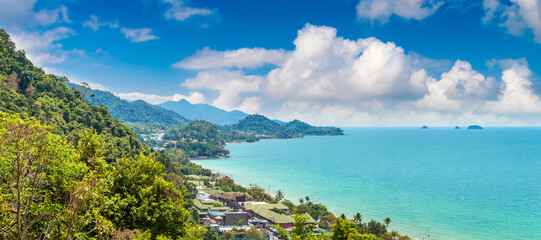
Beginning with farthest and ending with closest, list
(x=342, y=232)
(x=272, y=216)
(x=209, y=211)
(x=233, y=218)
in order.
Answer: (x=209, y=211), (x=272, y=216), (x=233, y=218), (x=342, y=232)

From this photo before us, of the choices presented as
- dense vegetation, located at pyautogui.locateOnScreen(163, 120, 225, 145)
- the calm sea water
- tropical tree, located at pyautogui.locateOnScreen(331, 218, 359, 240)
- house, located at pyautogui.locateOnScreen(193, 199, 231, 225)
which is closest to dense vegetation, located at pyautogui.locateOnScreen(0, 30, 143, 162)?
house, located at pyautogui.locateOnScreen(193, 199, 231, 225)

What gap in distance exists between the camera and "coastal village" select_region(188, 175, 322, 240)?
30.7m

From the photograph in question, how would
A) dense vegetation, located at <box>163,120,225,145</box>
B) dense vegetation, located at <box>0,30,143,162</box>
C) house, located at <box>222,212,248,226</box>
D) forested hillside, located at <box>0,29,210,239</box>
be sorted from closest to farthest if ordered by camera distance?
forested hillside, located at <box>0,29,210,239</box>, dense vegetation, located at <box>0,30,143,162</box>, house, located at <box>222,212,248,226</box>, dense vegetation, located at <box>163,120,225,145</box>

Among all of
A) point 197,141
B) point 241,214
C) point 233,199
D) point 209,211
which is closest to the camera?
point 241,214

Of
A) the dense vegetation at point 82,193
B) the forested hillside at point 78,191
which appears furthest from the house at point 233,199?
the forested hillside at point 78,191

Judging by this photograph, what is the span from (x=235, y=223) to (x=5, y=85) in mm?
24845

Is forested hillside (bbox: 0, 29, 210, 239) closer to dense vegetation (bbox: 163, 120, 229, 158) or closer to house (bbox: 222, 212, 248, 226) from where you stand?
house (bbox: 222, 212, 248, 226)

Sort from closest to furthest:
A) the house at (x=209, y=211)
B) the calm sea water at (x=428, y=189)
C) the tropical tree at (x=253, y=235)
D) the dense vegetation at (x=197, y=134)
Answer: the tropical tree at (x=253, y=235), the house at (x=209, y=211), the calm sea water at (x=428, y=189), the dense vegetation at (x=197, y=134)

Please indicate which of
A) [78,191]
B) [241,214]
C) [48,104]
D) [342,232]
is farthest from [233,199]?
[78,191]

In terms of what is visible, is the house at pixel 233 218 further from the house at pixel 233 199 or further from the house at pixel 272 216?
the house at pixel 233 199

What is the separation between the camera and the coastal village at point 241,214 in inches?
1210

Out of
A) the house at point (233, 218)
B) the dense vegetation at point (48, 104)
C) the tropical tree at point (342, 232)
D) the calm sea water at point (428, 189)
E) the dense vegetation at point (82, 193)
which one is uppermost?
the dense vegetation at point (48, 104)

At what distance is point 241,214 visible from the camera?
3384 centimetres

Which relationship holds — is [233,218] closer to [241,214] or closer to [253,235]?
[241,214]
